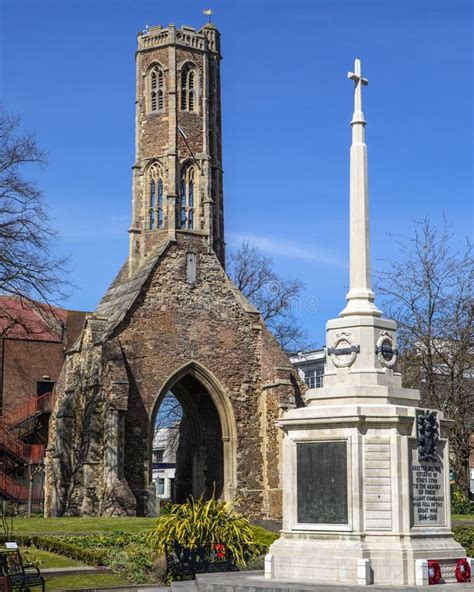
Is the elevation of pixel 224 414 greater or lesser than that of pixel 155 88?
lesser

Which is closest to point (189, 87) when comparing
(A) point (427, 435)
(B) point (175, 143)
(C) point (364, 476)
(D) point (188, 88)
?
(D) point (188, 88)

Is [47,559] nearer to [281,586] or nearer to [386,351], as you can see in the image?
[281,586]

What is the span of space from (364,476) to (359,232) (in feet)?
12.8

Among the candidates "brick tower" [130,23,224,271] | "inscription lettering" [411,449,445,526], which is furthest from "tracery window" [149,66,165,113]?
"inscription lettering" [411,449,445,526]

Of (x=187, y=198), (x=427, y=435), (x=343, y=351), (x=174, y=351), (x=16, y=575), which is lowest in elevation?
(x=16, y=575)

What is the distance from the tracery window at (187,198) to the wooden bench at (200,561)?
25453 mm

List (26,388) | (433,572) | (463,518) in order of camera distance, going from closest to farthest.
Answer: (433,572), (463,518), (26,388)

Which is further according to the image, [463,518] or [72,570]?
[463,518]

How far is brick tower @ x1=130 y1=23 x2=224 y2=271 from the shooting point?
42938 mm

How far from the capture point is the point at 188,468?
4494 centimetres

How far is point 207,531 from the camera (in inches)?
741

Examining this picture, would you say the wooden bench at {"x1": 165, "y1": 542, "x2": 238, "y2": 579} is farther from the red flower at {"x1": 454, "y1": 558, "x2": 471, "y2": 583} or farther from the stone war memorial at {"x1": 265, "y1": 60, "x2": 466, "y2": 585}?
the red flower at {"x1": 454, "y1": 558, "x2": 471, "y2": 583}

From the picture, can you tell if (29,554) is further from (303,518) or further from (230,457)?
(230,457)

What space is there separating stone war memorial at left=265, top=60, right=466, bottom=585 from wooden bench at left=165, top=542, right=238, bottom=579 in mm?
2214
